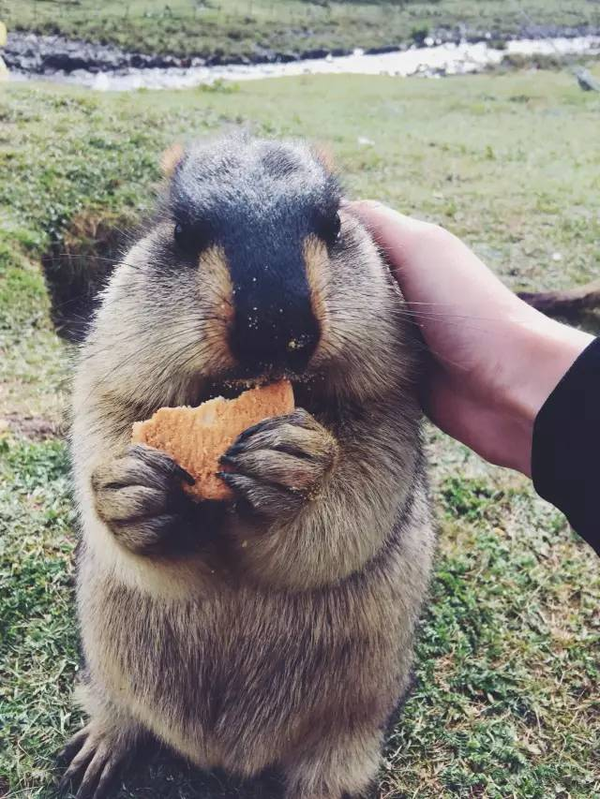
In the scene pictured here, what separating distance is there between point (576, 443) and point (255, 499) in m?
1.00

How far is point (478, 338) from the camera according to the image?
2.46 m

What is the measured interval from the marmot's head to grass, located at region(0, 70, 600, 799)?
0.99m

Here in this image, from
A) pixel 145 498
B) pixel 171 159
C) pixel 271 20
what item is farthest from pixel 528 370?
pixel 271 20

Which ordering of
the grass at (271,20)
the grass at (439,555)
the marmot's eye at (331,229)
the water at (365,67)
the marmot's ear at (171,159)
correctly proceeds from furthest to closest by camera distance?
the water at (365,67) → the grass at (271,20) → the grass at (439,555) → the marmot's ear at (171,159) → the marmot's eye at (331,229)

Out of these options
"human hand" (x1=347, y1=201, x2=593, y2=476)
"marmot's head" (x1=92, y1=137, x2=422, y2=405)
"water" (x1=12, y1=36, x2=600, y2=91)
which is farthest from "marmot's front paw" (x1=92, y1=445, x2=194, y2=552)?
"water" (x1=12, y1=36, x2=600, y2=91)

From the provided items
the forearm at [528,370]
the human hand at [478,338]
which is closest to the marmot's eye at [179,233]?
the human hand at [478,338]

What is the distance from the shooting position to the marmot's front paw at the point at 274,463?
5.72 feet

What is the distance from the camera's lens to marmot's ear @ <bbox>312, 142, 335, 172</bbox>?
241 cm

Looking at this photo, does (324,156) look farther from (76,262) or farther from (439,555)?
(76,262)

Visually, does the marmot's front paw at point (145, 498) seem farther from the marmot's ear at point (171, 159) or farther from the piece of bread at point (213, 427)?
the marmot's ear at point (171, 159)

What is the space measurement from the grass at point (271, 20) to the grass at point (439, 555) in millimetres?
2978

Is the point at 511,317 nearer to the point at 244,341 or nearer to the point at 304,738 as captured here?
the point at 244,341

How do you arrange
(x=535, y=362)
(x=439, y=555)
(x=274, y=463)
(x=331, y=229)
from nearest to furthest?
(x=274, y=463)
(x=331, y=229)
(x=535, y=362)
(x=439, y=555)

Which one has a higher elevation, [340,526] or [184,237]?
[184,237]
